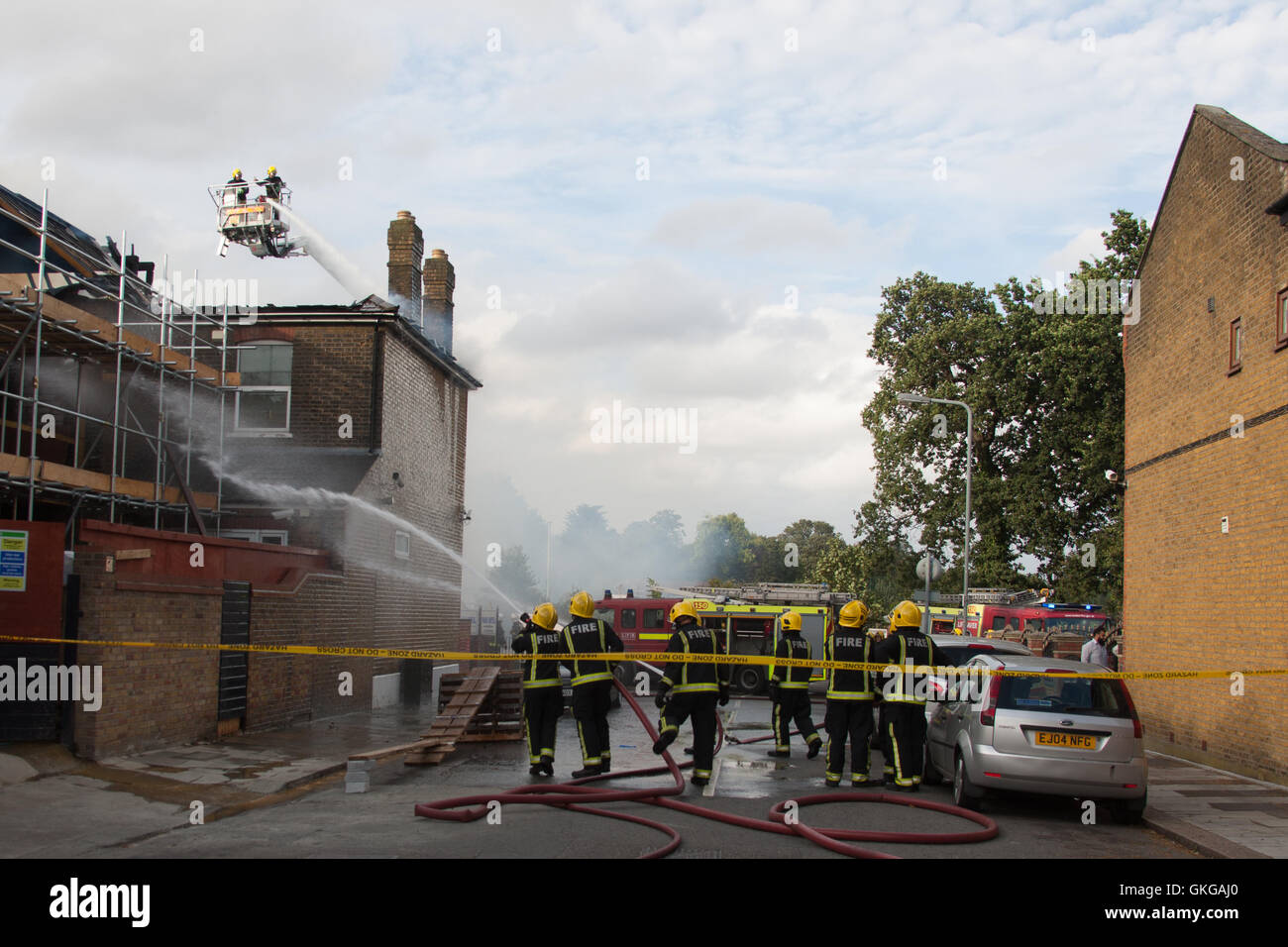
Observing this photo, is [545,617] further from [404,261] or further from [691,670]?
[404,261]

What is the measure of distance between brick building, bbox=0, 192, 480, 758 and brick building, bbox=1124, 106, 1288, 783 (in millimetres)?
11511

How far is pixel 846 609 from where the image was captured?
10.5 meters

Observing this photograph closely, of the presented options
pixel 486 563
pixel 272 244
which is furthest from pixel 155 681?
pixel 272 244

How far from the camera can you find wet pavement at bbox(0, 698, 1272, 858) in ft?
23.3

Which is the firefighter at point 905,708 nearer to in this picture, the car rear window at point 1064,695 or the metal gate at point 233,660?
the car rear window at point 1064,695

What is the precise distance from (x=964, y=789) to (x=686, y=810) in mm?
2418

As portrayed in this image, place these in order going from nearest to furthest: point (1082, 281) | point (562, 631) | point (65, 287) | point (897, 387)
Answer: point (562, 631)
point (65, 287)
point (1082, 281)
point (897, 387)

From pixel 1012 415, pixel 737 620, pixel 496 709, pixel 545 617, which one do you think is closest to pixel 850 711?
pixel 545 617

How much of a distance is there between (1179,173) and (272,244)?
78.6ft

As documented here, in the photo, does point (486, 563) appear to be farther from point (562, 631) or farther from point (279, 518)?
point (562, 631)

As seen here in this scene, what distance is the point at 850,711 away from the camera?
33.4 feet

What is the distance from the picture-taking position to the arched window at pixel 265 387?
18328 mm

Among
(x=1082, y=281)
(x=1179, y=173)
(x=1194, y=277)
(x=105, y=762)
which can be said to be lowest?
(x=105, y=762)

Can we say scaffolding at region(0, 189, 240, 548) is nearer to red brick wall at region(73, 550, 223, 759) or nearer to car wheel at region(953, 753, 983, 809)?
red brick wall at region(73, 550, 223, 759)
